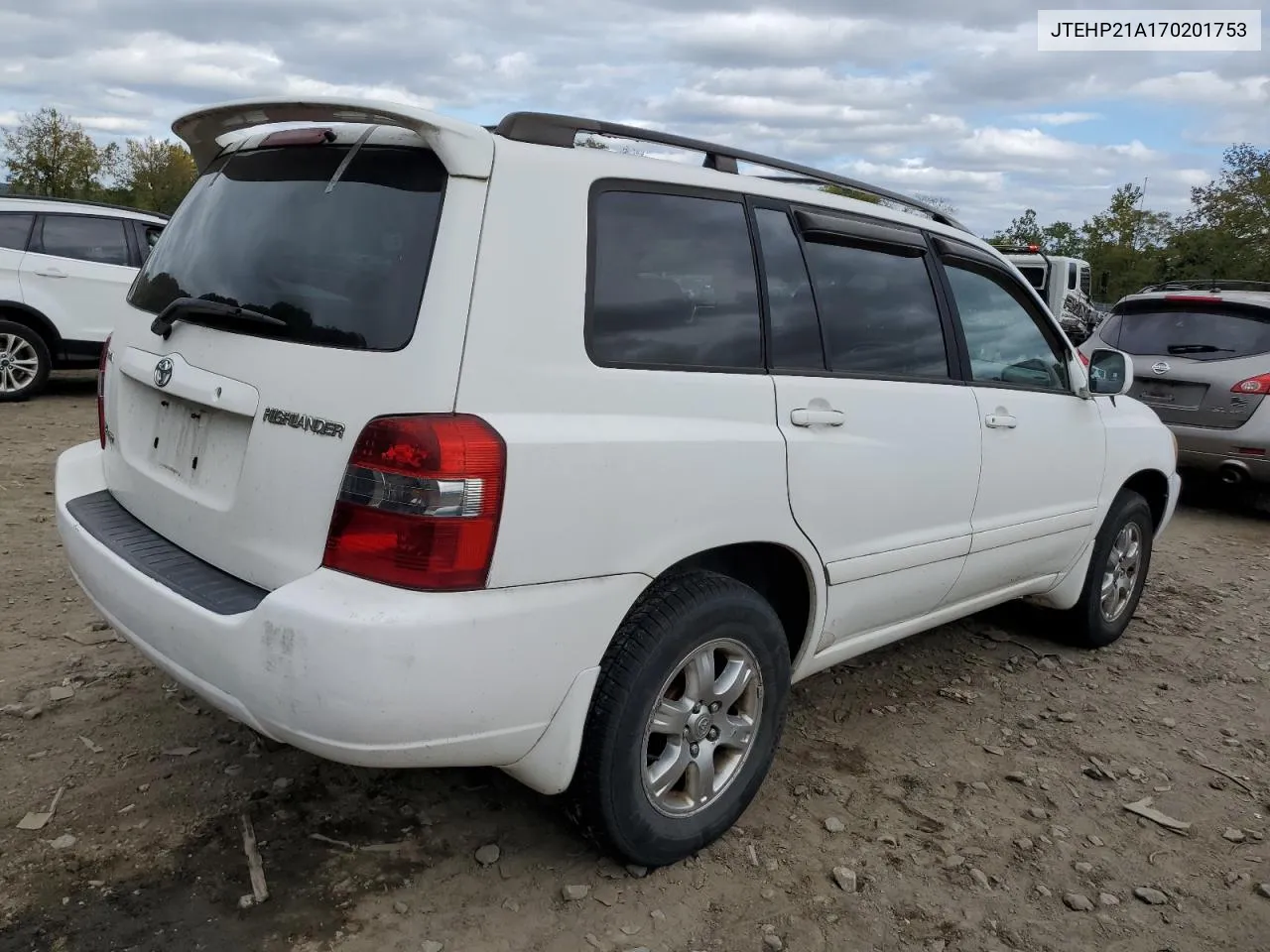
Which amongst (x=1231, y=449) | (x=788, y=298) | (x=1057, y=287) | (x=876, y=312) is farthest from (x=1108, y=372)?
(x=1057, y=287)

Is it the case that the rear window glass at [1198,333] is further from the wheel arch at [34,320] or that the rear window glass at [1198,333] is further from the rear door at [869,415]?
the wheel arch at [34,320]

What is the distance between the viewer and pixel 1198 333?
751cm

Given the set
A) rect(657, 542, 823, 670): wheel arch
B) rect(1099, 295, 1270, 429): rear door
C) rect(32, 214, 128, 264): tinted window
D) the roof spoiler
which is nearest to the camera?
the roof spoiler

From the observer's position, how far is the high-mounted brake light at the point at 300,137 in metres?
2.41

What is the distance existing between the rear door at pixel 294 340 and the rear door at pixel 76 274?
7358 mm

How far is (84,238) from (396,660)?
8964mm

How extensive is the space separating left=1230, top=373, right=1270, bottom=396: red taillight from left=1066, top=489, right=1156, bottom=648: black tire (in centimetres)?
315

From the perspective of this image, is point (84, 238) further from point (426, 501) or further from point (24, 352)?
point (426, 501)

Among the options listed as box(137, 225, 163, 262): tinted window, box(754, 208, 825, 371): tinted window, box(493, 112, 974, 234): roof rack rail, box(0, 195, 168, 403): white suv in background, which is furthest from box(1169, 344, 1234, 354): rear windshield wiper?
box(137, 225, 163, 262): tinted window

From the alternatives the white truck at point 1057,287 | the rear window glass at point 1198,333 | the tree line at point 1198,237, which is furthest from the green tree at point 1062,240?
the rear window glass at point 1198,333

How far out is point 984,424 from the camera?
3393 millimetres

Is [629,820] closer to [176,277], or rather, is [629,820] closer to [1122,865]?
[1122,865]

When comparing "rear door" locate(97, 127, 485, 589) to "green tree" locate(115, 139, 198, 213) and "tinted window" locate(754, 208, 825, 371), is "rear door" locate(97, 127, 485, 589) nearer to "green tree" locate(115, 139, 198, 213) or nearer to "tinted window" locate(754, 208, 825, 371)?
"tinted window" locate(754, 208, 825, 371)

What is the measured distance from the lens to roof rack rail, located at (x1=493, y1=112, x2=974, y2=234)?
2.31 metres
